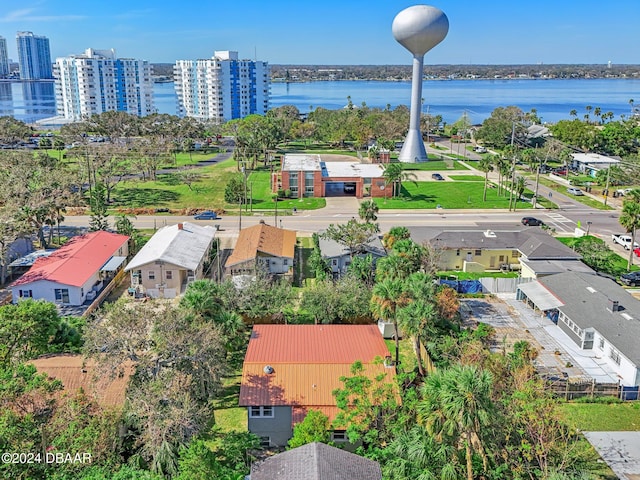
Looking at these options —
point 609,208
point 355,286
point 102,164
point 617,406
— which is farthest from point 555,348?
point 102,164

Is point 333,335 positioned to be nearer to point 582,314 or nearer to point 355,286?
point 355,286

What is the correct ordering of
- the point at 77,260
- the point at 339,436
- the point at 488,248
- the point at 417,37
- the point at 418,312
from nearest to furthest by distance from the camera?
1. the point at 339,436
2. the point at 418,312
3. the point at 77,260
4. the point at 488,248
5. the point at 417,37

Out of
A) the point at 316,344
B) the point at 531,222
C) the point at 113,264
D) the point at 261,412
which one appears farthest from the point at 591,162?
the point at 261,412

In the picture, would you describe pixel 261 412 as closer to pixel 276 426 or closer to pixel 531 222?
pixel 276 426

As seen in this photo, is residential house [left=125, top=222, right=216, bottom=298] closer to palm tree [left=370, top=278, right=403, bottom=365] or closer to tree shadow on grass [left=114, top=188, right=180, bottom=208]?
palm tree [left=370, top=278, right=403, bottom=365]

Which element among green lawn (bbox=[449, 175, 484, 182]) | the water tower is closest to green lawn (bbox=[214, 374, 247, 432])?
green lawn (bbox=[449, 175, 484, 182])
